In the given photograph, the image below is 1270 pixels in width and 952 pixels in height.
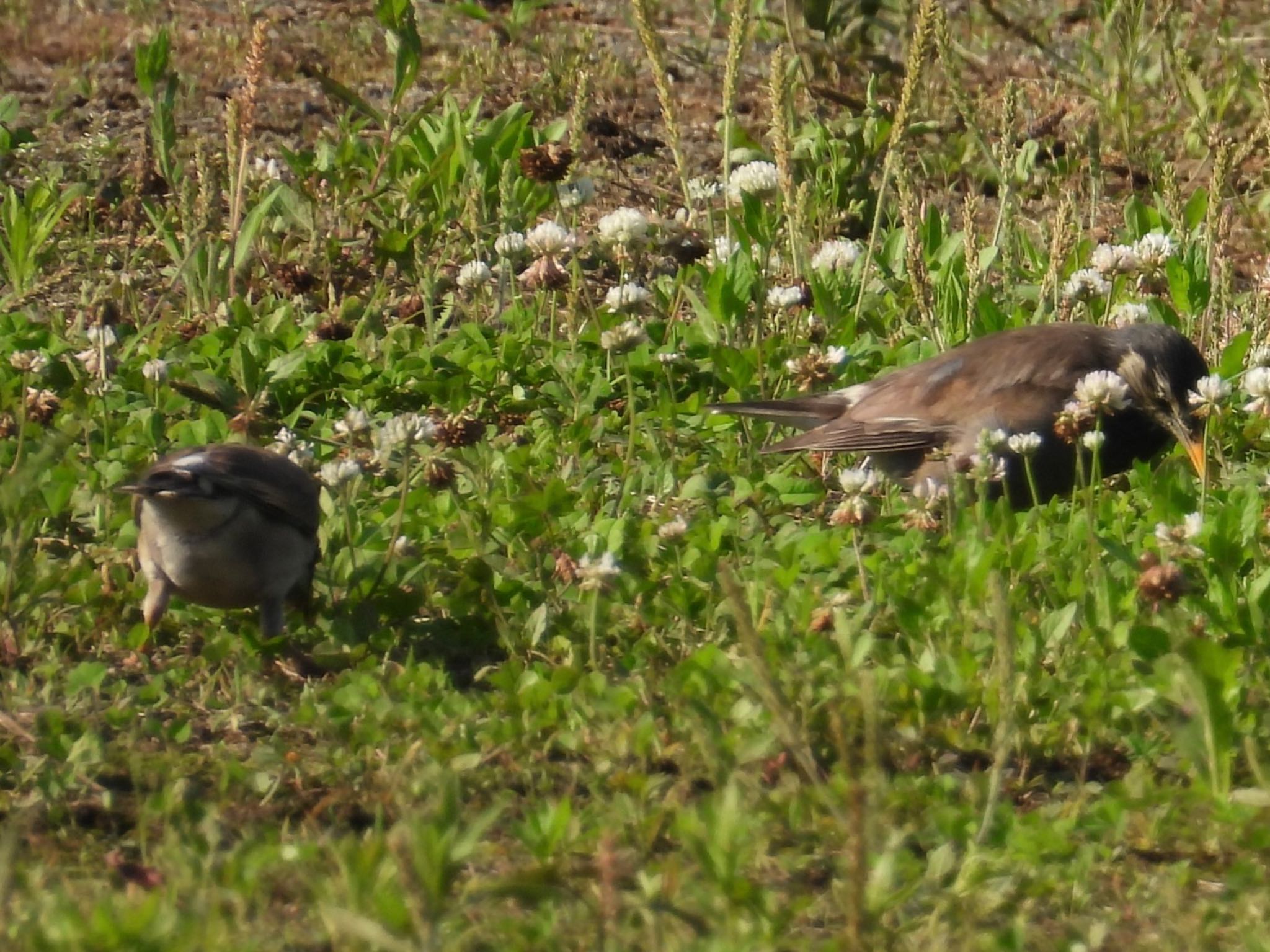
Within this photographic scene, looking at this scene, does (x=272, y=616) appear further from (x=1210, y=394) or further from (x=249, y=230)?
(x=249, y=230)

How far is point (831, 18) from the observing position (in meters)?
9.28

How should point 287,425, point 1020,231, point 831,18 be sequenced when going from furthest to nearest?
point 831,18 → point 1020,231 → point 287,425

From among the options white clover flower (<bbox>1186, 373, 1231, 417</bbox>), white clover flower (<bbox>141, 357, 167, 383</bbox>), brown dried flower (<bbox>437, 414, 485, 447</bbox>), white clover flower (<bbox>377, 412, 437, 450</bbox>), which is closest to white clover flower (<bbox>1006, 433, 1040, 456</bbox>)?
white clover flower (<bbox>1186, 373, 1231, 417</bbox>)

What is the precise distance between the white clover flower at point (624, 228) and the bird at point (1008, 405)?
0.67 metres

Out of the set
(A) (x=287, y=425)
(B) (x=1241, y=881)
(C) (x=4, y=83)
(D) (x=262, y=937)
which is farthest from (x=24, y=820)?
(C) (x=4, y=83)

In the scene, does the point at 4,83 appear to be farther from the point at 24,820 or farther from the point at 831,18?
the point at 24,820

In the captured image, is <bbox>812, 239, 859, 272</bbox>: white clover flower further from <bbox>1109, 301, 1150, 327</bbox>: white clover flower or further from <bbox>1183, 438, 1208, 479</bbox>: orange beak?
<bbox>1183, 438, 1208, 479</bbox>: orange beak

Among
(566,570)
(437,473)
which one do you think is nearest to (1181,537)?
(566,570)

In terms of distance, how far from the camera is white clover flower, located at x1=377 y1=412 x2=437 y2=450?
16.0 ft

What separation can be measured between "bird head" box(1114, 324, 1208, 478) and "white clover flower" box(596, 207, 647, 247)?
5.36 ft

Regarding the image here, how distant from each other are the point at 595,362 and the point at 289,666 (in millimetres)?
2421

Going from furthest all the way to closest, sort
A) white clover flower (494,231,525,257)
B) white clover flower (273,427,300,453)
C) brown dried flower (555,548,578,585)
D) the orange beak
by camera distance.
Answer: white clover flower (494,231,525,257), the orange beak, white clover flower (273,427,300,453), brown dried flower (555,548,578,585)

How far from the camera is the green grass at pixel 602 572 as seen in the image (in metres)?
3.54

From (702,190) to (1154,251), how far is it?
63.1 inches
